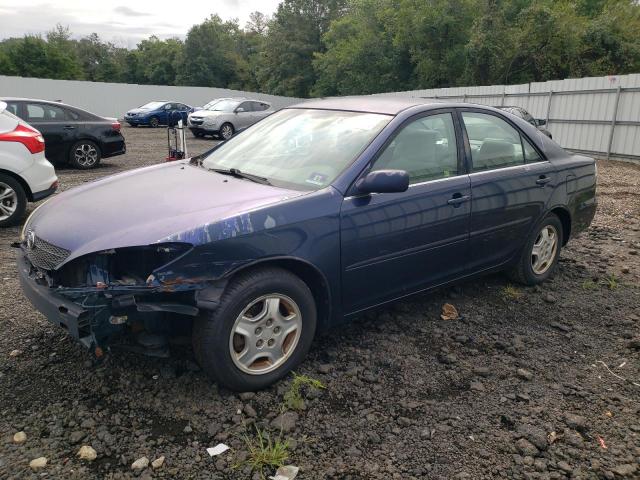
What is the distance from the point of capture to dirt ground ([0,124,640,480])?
2.53 meters

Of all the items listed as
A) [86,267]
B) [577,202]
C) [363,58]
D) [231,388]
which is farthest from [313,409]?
[363,58]

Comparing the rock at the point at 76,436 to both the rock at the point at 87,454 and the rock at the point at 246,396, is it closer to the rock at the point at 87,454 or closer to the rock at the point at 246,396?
the rock at the point at 87,454

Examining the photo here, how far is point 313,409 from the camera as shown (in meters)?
2.93

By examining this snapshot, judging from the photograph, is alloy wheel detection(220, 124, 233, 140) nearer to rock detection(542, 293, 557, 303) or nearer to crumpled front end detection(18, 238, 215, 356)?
rock detection(542, 293, 557, 303)

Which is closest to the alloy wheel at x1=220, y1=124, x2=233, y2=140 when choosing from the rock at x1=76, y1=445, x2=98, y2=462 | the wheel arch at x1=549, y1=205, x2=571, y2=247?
the wheel arch at x1=549, y1=205, x2=571, y2=247

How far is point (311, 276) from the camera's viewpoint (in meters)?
3.17

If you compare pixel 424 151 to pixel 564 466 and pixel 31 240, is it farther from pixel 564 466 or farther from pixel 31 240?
pixel 31 240

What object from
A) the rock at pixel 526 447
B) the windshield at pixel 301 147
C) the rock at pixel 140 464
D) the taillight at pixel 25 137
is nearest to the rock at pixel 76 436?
the rock at pixel 140 464

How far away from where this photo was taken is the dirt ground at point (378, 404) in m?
2.53

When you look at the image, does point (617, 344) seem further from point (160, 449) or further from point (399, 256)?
point (160, 449)

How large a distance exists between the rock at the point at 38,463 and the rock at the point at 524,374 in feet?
8.87

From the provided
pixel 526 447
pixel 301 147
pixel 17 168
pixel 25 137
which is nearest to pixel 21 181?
pixel 17 168

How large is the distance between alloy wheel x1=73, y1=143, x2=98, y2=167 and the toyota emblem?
29.4 feet

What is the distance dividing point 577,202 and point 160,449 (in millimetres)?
4256
